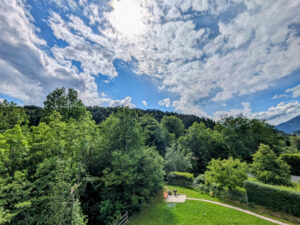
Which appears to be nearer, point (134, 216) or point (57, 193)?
point (57, 193)

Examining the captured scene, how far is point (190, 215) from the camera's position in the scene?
1245cm

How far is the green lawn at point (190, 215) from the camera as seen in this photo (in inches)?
445

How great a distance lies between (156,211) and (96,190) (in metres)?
7.25

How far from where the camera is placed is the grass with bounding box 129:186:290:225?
446 inches

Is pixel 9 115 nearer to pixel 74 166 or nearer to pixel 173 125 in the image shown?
pixel 74 166

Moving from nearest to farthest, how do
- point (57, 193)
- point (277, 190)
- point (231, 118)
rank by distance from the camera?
1. point (57, 193)
2. point (277, 190)
3. point (231, 118)

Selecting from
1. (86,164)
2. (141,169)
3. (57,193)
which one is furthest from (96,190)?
(57,193)

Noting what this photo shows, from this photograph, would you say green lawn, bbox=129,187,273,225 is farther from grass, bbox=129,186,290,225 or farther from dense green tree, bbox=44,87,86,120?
dense green tree, bbox=44,87,86,120

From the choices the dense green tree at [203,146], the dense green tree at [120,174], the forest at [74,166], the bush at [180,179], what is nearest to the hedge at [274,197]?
the forest at [74,166]

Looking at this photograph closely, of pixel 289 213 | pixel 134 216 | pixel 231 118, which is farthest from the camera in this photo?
pixel 231 118

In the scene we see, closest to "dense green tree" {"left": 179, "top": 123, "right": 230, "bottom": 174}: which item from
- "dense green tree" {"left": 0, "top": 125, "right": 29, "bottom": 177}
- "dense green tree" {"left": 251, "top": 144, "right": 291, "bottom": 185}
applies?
"dense green tree" {"left": 251, "top": 144, "right": 291, "bottom": 185}

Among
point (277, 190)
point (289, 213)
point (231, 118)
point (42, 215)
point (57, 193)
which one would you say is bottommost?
point (42, 215)

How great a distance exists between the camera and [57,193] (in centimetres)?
770

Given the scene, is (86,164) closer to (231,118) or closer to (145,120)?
(145,120)
